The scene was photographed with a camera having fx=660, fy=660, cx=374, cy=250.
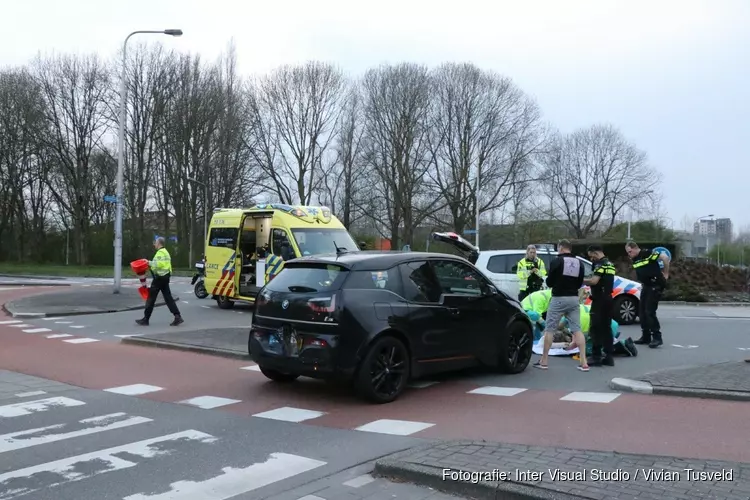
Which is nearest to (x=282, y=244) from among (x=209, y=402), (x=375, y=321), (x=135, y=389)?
(x=135, y=389)

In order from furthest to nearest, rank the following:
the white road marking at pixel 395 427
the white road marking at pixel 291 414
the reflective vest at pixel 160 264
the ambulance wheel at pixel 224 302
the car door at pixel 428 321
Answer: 1. the ambulance wheel at pixel 224 302
2. the reflective vest at pixel 160 264
3. the car door at pixel 428 321
4. the white road marking at pixel 291 414
5. the white road marking at pixel 395 427

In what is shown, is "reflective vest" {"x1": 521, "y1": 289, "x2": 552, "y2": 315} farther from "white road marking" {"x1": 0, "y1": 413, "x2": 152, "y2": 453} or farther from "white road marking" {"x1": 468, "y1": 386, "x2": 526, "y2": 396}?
"white road marking" {"x1": 0, "y1": 413, "x2": 152, "y2": 453}

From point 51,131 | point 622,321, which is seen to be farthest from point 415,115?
point 622,321

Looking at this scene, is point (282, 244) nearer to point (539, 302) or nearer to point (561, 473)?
point (539, 302)

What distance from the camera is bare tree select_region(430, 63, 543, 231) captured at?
1847 inches

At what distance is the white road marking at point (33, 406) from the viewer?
6684mm

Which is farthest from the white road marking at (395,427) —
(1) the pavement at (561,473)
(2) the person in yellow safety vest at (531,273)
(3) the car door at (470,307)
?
(2) the person in yellow safety vest at (531,273)

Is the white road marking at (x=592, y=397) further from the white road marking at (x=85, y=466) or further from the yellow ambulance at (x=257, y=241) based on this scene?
the yellow ambulance at (x=257, y=241)

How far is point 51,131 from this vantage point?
1718 inches

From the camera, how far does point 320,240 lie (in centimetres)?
1681

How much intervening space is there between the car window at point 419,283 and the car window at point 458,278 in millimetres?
116

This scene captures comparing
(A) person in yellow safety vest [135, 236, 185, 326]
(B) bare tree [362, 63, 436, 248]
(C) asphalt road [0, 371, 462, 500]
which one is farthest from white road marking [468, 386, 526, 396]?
(B) bare tree [362, 63, 436, 248]

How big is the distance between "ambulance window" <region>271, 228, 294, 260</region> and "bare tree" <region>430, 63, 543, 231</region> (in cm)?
3187

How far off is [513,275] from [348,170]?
35.5 m
